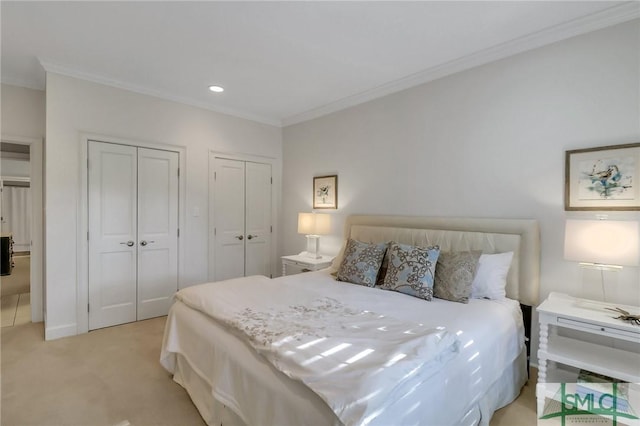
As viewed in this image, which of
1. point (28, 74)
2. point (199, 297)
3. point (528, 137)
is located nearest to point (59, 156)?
point (28, 74)

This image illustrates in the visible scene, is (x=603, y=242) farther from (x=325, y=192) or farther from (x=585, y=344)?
(x=325, y=192)

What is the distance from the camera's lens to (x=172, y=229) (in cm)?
382

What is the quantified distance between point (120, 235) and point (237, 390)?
279cm

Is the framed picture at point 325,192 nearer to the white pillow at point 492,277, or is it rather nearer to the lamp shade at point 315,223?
the lamp shade at point 315,223

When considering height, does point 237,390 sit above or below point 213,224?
below

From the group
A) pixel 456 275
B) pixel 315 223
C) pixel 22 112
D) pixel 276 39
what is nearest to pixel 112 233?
pixel 22 112

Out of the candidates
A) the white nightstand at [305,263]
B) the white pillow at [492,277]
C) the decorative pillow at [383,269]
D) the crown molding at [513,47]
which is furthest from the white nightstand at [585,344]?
the white nightstand at [305,263]

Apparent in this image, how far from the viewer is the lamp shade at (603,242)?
1833mm

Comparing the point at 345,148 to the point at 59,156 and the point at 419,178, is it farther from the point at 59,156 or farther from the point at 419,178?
the point at 59,156

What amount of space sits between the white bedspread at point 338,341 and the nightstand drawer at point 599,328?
862mm

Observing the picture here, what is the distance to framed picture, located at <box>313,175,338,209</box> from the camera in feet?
13.4

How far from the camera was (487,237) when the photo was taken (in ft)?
8.51

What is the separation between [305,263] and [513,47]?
2982 mm

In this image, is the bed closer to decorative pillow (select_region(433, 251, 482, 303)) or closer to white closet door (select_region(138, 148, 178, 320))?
decorative pillow (select_region(433, 251, 482, 303))
